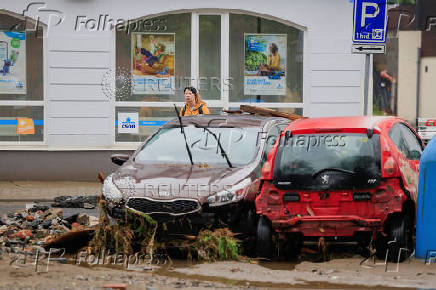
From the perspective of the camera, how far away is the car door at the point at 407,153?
898 centimetres

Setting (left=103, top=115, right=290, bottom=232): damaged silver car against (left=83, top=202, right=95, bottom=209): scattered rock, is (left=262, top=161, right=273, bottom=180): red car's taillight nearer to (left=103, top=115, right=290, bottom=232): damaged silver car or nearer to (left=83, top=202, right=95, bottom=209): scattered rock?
(left=103, top=115, right=290, bottom=232): damaged silver car

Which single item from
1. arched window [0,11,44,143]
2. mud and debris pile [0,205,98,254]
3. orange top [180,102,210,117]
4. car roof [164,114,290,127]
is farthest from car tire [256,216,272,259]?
arched window [0,11,44,143]

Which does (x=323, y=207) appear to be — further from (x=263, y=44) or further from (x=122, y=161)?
(x=263, y=44)

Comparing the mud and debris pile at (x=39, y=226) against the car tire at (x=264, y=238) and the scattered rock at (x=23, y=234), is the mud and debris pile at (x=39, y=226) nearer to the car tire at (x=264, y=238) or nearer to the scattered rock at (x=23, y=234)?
the scattered rock at (x=23, y=234)

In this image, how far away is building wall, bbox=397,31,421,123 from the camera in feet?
172

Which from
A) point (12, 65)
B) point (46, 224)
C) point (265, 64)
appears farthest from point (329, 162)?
point (12, 65)

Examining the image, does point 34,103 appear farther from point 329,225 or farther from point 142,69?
point 329,225

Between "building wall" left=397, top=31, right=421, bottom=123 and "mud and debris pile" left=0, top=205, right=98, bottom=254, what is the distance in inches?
1691

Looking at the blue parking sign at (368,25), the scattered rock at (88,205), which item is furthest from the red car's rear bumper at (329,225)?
the scattered rock at (88,205)

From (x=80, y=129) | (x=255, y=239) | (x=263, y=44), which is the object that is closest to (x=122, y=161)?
(x=255, y=239)

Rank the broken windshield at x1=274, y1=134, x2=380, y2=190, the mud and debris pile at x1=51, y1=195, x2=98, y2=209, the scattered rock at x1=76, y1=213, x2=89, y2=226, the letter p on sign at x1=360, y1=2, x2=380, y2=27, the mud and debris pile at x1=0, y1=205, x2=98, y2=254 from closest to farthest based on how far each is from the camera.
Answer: the broken windshield at x1=274, y1=134, x2=380, y2=190 < the mud and debris pile at x1=0, y1=205, x2=98, y2=254 < the scattered rock at x1=76, y1=213, x2=89, y2=226 < the letter p on sign at x1=360, y1=2, x2=380, y2=27 < the mud and debris pile at x1=51, y1=195, x2=98, y2=209

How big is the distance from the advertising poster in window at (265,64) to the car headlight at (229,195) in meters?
8.83

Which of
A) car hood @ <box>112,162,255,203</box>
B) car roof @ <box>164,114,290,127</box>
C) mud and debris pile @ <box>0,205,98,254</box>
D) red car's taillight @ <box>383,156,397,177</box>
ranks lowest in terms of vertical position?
mud and debris pile @ <box>0,205,98,254</box>

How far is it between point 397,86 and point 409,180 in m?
44.5
